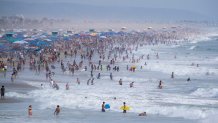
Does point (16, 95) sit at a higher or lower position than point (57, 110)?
lower

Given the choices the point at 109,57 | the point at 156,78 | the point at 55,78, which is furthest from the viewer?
the point at 109,57

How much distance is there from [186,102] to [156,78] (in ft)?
36.2

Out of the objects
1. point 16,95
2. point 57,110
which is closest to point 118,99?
point 57,110

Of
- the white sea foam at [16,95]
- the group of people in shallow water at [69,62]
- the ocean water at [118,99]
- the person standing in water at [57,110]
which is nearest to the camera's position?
the person standing in water at [57,110]

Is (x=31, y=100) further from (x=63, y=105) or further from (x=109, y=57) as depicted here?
(x=109, y=57)

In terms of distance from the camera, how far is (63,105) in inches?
880

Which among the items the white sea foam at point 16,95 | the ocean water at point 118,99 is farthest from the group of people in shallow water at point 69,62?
the white sea foam at point 16,95

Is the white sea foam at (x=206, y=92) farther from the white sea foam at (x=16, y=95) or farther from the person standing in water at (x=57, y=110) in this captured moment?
the white sea foam at (x=16, y=95)

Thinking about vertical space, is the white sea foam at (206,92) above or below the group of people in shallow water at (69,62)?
below

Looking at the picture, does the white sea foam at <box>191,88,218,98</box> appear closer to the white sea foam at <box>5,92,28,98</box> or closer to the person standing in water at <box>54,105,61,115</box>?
the person standing in water at <box>54,105,61,115</box>

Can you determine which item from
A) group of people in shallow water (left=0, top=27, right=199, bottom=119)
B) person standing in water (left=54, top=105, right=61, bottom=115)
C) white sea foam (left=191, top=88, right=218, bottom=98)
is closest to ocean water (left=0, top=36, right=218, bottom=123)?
white sea foam (left=191, top=88, right=218, bottom=98)

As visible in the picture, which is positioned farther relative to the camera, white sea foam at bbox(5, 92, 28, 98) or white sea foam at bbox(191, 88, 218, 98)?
white sea foam at bbox(191, 88, 218, 98)

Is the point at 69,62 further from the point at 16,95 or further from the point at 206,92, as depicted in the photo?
the point at 206,92

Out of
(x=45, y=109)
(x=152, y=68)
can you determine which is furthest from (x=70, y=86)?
(x=152, y=68)
